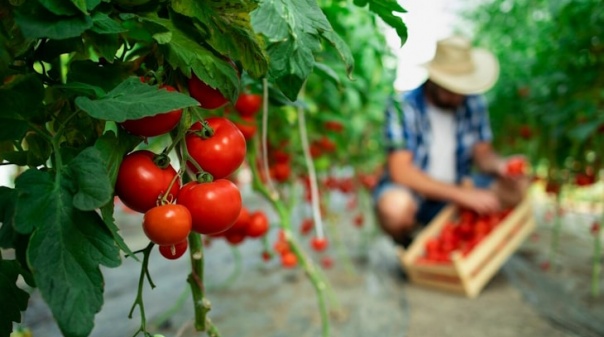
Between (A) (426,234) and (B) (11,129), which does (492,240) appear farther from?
(B) (11,129)

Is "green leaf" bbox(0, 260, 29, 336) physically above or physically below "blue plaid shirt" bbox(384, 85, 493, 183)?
above

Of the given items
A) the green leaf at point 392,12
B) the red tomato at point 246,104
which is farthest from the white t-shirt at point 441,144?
the green leaf at point 392,12

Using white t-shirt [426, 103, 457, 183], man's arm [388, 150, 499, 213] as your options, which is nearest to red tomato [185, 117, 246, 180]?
man's arm [388, 150, 499, 213]

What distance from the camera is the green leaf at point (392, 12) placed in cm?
56

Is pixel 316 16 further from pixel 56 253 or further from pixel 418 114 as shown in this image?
pixel 418 114

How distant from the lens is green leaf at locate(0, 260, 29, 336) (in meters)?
0.49

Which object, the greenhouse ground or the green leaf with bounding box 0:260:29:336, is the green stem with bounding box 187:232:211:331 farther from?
the greenhouse ground

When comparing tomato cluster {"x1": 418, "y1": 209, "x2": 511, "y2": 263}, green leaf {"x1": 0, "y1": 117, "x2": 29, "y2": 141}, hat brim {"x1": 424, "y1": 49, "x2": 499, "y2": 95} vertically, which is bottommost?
tomato cluster {"x1": 418, "y1": 209, "x2": 511, "y2": 263}

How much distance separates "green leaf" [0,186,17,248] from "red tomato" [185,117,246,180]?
177 mm

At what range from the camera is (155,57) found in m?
0.55

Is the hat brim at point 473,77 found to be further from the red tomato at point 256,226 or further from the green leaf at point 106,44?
the green leaf at point 106,44

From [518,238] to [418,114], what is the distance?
0.82 m

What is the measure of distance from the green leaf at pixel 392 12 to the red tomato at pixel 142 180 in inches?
12.6

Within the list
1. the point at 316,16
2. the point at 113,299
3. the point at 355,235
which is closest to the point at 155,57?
the point at 316,16
